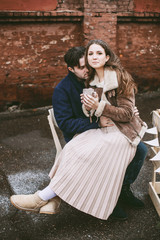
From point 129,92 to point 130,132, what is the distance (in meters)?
0.36

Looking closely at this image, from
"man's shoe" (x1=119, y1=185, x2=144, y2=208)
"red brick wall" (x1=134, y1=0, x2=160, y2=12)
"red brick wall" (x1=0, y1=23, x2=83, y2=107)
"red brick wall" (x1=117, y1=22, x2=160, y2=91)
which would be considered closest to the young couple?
"man's shoe" (x1=119, y1=185, x2=144, y2=208)

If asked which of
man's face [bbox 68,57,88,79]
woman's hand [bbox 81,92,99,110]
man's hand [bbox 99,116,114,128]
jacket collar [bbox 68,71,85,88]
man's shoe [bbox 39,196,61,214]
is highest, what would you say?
man's face [bbox 68,57,88,79]

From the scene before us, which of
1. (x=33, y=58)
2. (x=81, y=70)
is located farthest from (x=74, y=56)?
(x=33, y=58)

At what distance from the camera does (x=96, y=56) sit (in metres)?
2.46

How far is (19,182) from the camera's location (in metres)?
3.39

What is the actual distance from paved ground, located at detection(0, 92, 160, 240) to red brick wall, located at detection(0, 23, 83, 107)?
103cm

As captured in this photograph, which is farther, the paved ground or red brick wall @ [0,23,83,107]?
red brick wall @ [0,23,83,107]

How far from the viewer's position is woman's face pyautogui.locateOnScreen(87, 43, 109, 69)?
2.46m

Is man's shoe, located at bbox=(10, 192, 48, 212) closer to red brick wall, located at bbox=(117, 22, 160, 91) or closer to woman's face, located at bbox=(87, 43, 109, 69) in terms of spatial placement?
woman's face, located at bbox=(87, 43, 109, 69)

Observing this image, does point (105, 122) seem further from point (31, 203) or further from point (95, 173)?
point (31, 203)

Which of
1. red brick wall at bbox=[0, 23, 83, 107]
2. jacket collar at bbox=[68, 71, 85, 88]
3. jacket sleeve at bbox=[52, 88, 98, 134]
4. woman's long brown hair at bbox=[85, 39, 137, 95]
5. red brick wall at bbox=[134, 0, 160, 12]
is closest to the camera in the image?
woman's long brown hair at bbox=[85, 39, 137, 95]

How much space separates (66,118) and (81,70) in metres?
0.50

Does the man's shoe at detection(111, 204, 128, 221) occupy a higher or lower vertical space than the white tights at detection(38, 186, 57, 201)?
lower

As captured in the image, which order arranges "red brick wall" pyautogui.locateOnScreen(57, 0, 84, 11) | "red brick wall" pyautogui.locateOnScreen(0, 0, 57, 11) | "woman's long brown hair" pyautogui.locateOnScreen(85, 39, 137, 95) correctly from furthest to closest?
"red brick wall" pyautogui.locateOnScreen(57, 0, 84, 11) → "red brick wall" pyautogui.locateOnScreen(0, 0, 57, 11) → "woman's long brown hair" pyautogui.locateOnScreen(85, 39, 137, 95)
